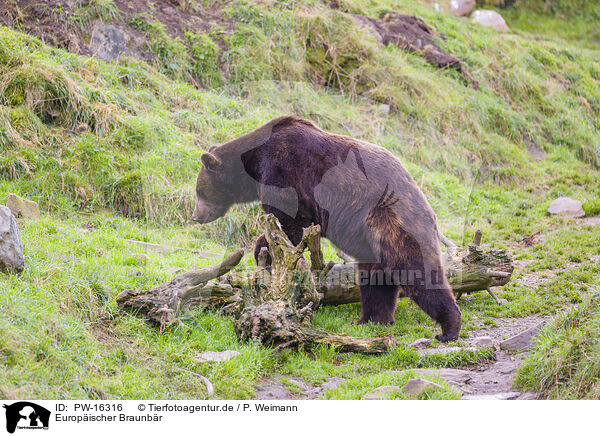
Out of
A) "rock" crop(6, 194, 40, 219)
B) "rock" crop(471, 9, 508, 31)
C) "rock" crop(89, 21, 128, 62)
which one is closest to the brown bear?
"rock" crop(6, 194, 40, 219)

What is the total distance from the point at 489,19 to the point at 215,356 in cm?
1793

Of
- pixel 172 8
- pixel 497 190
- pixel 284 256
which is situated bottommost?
pixel 497 190

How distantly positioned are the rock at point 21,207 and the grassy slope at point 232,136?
0.18 metres

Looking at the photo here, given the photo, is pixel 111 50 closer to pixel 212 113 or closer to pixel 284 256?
pixel 212 113

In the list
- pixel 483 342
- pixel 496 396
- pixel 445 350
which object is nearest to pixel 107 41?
pixel 445 350

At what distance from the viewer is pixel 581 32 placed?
2128cm

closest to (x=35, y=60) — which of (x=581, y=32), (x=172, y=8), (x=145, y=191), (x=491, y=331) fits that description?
(x=145, y=191)

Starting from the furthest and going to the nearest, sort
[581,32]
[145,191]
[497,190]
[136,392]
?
1. [581,32]
2. [497,190]
3. [145,191]
4. [136,392]

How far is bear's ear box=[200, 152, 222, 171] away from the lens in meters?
6.74

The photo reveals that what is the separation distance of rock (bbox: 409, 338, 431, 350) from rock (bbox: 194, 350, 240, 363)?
5.65 ft

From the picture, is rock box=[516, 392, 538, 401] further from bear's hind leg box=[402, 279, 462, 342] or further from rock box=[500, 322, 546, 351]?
bear's hind leg box=[402, 279, 462, 342]

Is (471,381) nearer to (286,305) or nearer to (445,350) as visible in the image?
(445,350)

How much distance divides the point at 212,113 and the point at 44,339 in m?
6.75
